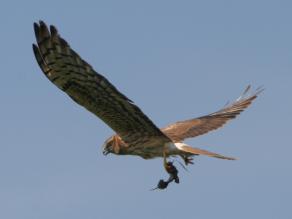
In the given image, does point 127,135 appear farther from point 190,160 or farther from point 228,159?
point 228,159

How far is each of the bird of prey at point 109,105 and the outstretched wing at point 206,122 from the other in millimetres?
106

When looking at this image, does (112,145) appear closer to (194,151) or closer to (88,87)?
(194,151)

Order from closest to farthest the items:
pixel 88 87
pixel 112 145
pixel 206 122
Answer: pixel 88 87 → pixel 112 145 → pixel 206 122

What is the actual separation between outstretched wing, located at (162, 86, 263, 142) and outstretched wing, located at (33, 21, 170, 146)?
3.16 feet

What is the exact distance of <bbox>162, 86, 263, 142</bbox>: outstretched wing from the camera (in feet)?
57.8

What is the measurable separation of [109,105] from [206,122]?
3633 mm

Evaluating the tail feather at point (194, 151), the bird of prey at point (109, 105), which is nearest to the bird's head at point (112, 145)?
the bird of prey at point (109, 105)

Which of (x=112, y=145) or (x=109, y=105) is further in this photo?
(x=112, y=145)

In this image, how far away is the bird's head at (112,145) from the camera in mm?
16703

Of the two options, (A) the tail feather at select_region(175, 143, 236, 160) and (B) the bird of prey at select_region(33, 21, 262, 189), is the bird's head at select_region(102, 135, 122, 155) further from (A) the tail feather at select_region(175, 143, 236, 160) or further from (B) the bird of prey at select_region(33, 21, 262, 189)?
(A) the tail feather at select_region(175, 143, 236, 160)

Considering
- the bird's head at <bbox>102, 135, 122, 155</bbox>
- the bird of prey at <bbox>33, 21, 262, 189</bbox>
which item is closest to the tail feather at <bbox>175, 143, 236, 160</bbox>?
the bird of prey at <bbox>33, 21, 262, 189</bbox>

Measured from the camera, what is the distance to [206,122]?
18625 millimetres

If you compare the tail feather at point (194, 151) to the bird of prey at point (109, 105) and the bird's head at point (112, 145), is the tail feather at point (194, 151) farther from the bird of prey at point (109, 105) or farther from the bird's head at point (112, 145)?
the bird's head at point (112, 145)

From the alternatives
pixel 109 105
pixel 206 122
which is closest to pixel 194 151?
pixel 109 105
